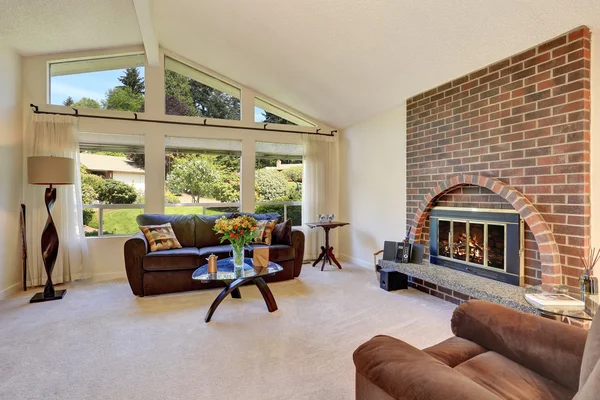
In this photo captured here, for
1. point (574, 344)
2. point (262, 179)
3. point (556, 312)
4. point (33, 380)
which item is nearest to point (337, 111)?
point (262, 179)

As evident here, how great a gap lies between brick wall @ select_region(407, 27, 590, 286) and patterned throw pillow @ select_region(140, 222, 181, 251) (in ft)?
10.5

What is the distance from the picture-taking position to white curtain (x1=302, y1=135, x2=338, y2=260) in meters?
5.05

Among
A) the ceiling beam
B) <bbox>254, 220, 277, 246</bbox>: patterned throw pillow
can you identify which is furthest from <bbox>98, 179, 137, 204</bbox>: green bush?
<bbox>254, 220, 277, 246</bbox>: patterned throw pillow

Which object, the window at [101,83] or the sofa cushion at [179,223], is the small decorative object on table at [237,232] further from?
the window at [101,83]

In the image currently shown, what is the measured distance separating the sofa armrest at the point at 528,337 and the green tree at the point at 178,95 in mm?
4376

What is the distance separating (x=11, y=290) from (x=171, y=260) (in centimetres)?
192

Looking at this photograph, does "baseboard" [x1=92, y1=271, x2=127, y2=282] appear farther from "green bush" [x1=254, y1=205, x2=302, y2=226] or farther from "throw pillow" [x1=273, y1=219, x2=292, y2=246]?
"green bush" [x1=254, y1=205, x2=302, y2=226]

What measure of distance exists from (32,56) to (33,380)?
3.96 m

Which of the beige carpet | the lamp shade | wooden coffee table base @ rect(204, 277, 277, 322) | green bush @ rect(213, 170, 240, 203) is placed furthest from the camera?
green bush @ rect(213, 170, 240, 203)

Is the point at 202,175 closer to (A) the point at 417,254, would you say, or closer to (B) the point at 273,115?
(B) the point at 273,115

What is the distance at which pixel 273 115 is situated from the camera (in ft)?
16.5

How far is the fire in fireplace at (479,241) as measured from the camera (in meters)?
2.60

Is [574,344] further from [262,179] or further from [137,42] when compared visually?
[137,42]

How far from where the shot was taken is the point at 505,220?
2.67 m
